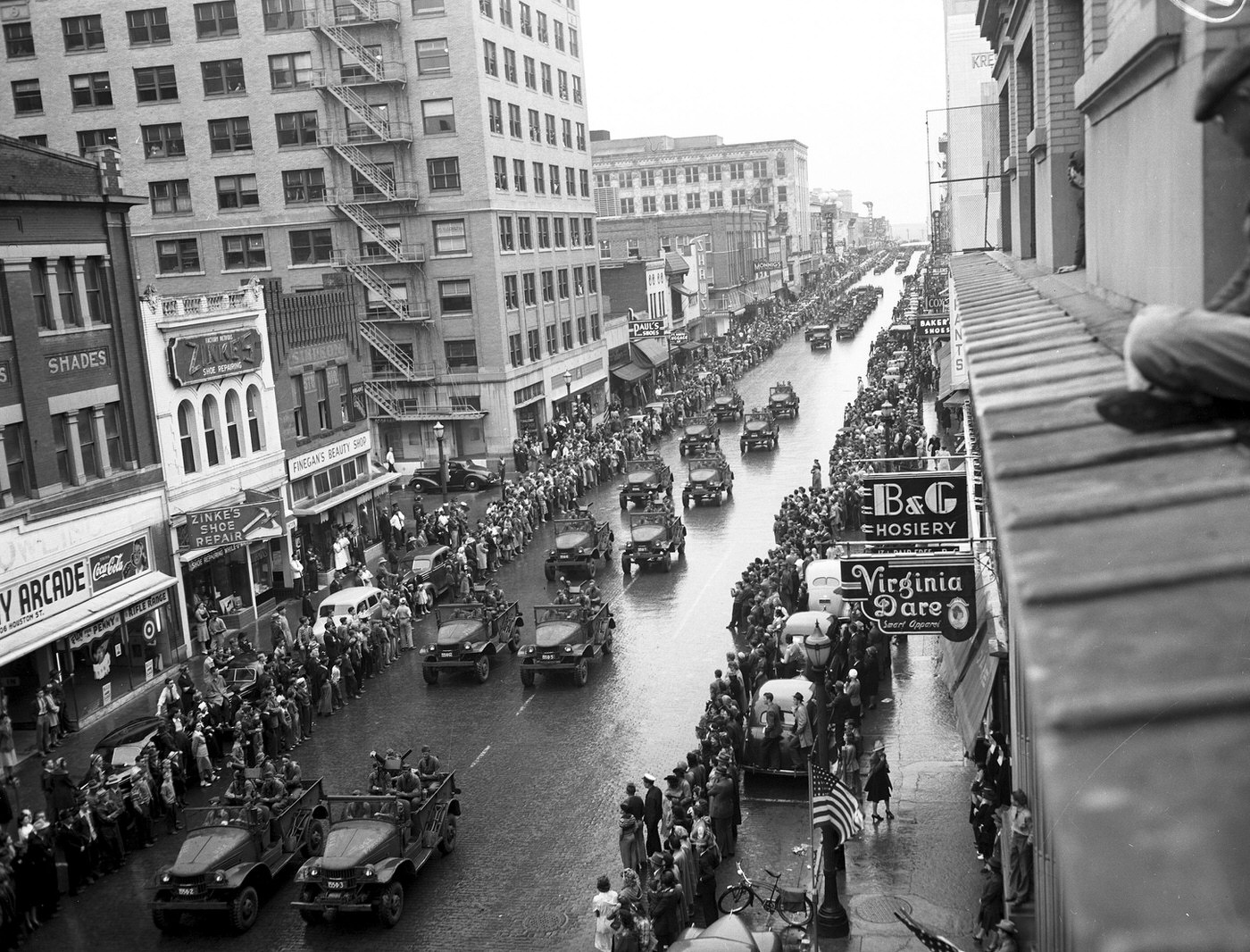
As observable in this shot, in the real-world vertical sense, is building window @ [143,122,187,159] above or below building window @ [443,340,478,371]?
above

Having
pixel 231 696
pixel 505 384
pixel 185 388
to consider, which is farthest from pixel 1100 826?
pixel 505 384

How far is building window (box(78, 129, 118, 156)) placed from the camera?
59000 millimetres

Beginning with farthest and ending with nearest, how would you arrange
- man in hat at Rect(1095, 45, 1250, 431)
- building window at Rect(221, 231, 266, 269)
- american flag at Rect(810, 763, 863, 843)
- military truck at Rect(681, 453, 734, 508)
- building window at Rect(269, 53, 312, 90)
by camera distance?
building window at Rect(221, 231, 266, 269) → building window at Rect(269, 53, 312, 90) → military truck at Rect(681, 453, 734, 508) → american flag at Rect(810, 763, 863, 843) → man in hat at Rect(1095, 45, 1250, 431)

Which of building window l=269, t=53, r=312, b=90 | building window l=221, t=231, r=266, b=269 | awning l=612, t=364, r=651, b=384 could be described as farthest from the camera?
awning l=612, t=364, r=651, b=384

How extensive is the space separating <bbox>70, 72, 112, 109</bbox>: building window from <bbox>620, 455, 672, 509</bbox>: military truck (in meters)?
32.5

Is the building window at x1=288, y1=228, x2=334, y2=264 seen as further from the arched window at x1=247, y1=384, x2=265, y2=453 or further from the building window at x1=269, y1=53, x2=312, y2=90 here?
the arched window at x1=247, y1=384, x2=265, y2=453

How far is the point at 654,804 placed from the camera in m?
18.3

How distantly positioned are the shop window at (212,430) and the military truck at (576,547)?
10.3m

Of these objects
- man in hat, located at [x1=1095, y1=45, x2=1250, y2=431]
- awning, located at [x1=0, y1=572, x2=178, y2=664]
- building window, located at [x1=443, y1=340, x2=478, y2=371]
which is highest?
man in hat, located at [x1=1095, y1=45, x2=1250, y2=431]

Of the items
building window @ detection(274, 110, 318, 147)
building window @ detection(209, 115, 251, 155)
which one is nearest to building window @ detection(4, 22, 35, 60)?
building window @ detection(209, 115, 251, 155)

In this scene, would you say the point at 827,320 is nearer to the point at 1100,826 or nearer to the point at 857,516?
the point at 857,516

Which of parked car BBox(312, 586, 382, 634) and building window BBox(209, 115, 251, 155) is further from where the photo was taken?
building window BBox(209, 115, 251, 155)

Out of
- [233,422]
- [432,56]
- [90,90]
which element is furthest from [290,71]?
[233,422]

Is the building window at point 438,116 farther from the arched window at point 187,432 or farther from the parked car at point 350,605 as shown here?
the parked car at point 350,605
